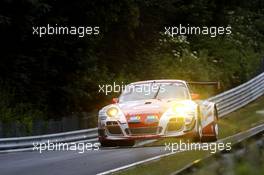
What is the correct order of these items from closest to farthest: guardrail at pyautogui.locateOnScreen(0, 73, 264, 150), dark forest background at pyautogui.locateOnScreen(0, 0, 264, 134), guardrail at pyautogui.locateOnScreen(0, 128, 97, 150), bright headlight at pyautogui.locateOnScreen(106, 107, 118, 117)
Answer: bright headlight at pyautogui.locateOnScreen(106, 107, 118, 117) → guardrail at pyautogui.locateOnScreen(0, 128, 97, 150) → guardrail at pyautogui.locateOnScreen(0, 73, 264, 150) → dark forest background at pyautogui.locateOnScreen(0, 0, 264, 134)

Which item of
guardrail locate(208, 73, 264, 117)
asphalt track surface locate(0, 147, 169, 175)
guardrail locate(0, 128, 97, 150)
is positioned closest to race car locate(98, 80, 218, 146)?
asphalt track surface locate(0, 147, 169, 175)

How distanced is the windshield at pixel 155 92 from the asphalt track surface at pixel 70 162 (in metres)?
0.89

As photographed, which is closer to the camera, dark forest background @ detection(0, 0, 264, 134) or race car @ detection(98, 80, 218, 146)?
race car @ detection(98, 80, 218, 146)

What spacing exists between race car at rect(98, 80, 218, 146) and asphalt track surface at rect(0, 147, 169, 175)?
0.40 metres

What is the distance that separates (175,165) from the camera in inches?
480

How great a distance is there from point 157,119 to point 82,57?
1486 centimetres

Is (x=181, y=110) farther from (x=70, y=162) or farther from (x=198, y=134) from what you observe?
(x=70, y=162)

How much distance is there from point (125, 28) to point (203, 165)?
2175 cm

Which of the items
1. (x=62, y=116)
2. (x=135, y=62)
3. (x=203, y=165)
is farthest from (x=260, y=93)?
(x=203, y=165)

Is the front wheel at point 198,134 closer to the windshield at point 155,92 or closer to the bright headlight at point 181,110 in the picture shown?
the bright headlight at point 181,110

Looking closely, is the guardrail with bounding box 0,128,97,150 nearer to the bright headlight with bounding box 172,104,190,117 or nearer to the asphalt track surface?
the asphalt track surface

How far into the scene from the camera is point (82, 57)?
26.7 meters

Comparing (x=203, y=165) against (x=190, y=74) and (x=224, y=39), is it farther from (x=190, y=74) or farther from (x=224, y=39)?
(x=224, y=39)

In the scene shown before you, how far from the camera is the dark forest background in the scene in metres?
24.8
